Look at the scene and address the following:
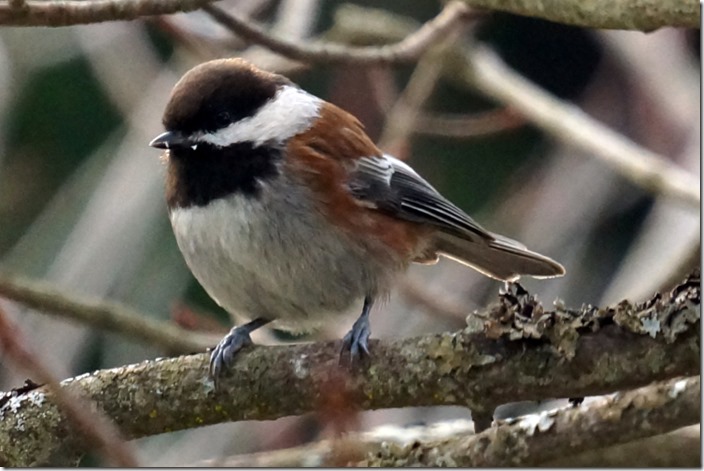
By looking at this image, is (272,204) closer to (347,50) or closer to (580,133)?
(347,50)

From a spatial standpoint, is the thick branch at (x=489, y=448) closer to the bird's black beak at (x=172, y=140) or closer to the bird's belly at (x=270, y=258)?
the bird's belly at (x=270, y=258)

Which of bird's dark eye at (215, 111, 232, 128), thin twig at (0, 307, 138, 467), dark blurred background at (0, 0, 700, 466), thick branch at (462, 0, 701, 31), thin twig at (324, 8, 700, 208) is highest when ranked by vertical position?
thick branch at (462, 0, 701, 31)

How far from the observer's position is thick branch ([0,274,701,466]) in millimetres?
1497

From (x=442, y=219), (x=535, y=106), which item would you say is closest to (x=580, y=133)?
(x=535, y=106)

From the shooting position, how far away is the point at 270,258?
2.03 metres

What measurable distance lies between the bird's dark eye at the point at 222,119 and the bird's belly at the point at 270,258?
0.18m

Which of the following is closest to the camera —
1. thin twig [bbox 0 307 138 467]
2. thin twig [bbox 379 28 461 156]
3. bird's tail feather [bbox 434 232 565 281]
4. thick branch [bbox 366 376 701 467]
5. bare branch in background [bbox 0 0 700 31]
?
thin twig [bbox 0 307 138 467]

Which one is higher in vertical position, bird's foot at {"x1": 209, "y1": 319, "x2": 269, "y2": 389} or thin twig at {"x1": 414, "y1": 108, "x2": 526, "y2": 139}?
thin twig at {"x1": 414, "y1": 108, "x2": 526, "y2": 139}

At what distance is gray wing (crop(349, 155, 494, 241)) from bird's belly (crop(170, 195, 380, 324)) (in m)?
0.17

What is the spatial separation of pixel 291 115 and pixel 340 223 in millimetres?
300

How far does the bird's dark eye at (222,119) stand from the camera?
2.10 meters

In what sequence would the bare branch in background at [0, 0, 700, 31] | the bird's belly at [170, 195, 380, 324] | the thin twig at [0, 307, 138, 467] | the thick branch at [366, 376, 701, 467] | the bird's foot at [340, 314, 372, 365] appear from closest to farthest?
1. the thin twig at [0, 307, 138, 467]
2. the thick branch at [366, 376, 701, 467]
3. the bare branch in background at [0, 0, 700, 31]
4. the bird's foot at [340, 314, 372, 365]
5. the bird's belly at [170, 195, 380, 324]

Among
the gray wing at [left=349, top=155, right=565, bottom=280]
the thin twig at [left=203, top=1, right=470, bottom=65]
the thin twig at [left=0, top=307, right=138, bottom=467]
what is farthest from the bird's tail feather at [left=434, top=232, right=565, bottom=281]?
the thin twig at [left=0, top=307, right=138, bottom=467]

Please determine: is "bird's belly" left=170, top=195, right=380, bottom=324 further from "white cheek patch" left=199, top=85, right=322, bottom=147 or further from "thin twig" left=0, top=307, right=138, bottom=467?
"thin twig" left=0, top=307, right=138, bottom=467
